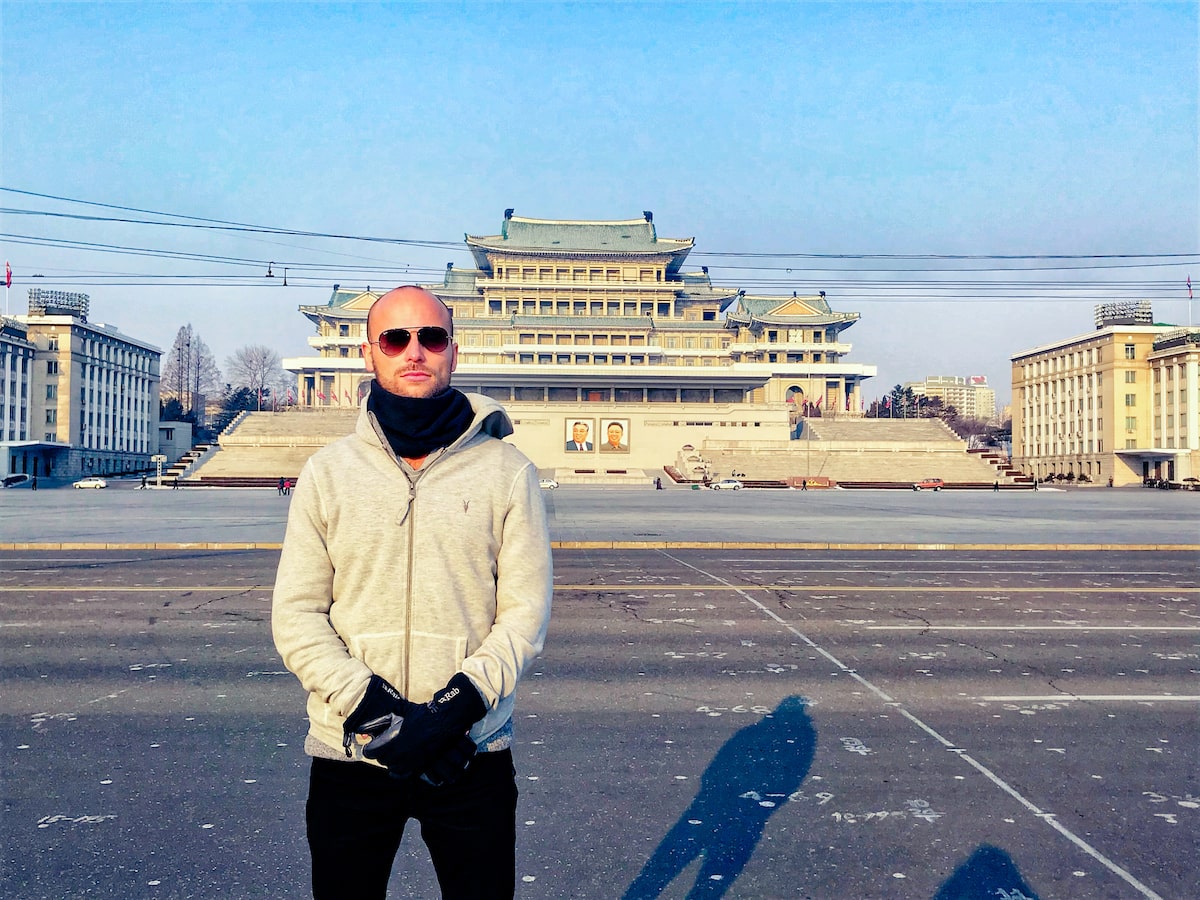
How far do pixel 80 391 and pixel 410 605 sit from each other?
88.6 meters

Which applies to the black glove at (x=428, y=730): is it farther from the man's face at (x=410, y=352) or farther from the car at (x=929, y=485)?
the car at (x=929, y=485)

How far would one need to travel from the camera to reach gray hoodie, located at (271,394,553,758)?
91.4 inches

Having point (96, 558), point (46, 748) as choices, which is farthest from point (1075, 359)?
point (46, 748)

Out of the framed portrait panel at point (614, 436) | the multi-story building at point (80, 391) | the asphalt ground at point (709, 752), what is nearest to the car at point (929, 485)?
the framed portrait panel at point (614, 436)

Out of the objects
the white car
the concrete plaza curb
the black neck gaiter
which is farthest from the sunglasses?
the white car

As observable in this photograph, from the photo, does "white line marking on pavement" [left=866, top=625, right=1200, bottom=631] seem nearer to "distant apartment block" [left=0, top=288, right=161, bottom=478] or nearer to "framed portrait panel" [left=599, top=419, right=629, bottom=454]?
"framed portrait panel" [left=599, top=419, right=629, bottom=454]

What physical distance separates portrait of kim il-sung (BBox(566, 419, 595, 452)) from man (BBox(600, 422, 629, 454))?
1.07 metres

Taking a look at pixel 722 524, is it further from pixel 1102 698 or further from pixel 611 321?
pixel 611 321

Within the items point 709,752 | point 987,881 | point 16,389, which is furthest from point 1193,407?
point 16,389

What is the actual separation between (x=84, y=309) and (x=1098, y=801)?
9326 centimetres

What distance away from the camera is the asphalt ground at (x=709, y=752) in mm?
3830

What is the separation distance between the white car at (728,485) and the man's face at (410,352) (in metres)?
49.5

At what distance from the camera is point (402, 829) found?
90.2 inches

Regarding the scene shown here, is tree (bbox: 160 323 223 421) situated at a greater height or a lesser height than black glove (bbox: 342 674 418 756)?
greater
